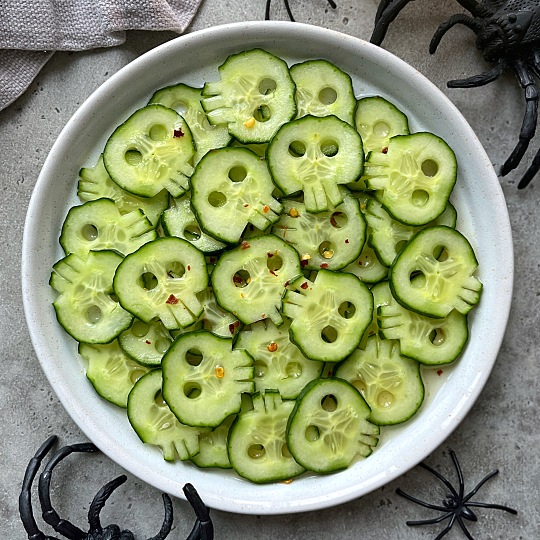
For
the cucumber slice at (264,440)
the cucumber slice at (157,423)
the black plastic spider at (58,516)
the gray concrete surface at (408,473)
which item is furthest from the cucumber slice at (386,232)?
the black plastic spider at (58,516)

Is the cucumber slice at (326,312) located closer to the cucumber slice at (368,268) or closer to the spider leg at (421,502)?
the cucumber slice at (368,268)

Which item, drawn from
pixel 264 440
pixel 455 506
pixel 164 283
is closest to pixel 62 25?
pixel 164 283

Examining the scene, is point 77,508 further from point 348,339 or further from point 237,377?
point 348,339

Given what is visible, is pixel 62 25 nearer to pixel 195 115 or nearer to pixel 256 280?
pixel 195 115

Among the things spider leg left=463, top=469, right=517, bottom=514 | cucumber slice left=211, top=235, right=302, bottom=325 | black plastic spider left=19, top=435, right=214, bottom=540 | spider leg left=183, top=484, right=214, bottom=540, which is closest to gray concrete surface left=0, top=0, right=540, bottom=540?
spider leg left=463, top=469, right=517, bottom=514

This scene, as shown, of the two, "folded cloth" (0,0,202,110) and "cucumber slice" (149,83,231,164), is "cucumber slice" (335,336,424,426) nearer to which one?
"cucumber slice" (149,83,231,164)

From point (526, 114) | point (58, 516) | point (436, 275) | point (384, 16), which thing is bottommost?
point (58, 516)

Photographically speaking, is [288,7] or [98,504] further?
[288,7]
